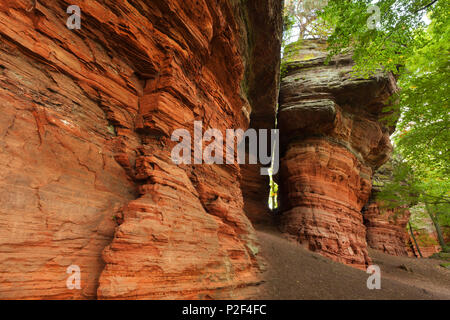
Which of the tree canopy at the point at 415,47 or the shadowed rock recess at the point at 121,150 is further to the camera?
the tree canopy at the point at 415,47

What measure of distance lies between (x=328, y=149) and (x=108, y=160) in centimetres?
1403

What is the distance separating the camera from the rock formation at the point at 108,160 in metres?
→ 3.06

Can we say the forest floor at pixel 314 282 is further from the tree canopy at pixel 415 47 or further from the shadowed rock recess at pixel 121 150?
the tree canopy at pixel 415 47

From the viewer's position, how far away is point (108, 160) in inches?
176

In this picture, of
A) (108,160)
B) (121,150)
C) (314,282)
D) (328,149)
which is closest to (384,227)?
(328,149)

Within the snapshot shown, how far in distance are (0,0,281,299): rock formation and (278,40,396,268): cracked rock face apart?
725 cm

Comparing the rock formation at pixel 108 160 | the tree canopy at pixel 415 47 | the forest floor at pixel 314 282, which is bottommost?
the forest floor at pixel 314 282

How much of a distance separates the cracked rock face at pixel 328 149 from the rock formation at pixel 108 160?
7.25m

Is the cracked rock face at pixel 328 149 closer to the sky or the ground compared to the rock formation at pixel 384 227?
closer to the sky

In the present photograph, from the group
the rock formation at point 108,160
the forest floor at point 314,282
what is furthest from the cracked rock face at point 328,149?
the rock formation at point 108,160

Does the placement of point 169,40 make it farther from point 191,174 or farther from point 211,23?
point 191,174

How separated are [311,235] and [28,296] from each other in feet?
41.2

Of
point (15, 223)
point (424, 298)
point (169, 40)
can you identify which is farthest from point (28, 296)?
point (424, 298)

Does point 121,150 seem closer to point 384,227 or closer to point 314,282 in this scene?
point 314,282
